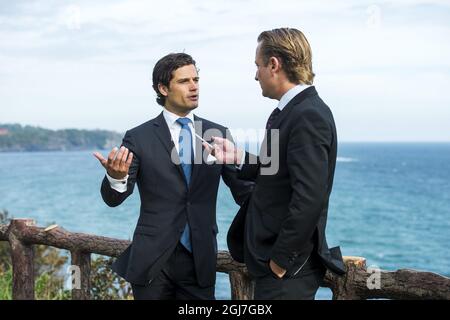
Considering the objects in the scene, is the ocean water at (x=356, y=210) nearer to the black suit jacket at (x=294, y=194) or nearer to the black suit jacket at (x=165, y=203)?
the black suit jacket at (x=165, y=203)

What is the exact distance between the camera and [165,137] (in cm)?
377

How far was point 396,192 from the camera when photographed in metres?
76.9

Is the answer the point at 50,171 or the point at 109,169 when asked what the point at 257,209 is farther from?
the point at 50,171

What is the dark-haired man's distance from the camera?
3.60m

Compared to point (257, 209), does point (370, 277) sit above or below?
below

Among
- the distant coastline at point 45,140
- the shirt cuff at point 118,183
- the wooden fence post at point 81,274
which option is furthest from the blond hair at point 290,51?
the distant coastline at point 45,140

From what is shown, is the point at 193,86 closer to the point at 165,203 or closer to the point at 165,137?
the point at 165,137

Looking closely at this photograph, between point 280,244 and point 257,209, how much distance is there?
26 centimetres

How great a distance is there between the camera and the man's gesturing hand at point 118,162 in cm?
338

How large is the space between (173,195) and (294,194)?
951 mm

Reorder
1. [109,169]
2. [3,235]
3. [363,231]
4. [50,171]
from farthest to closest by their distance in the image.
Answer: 1. [50,171]
2. [363,231]
3. [3,235]
4. [109,169]

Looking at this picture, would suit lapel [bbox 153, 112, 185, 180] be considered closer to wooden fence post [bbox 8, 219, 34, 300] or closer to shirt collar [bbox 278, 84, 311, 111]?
shirt collar [bbox 278, 84, 311, 111]

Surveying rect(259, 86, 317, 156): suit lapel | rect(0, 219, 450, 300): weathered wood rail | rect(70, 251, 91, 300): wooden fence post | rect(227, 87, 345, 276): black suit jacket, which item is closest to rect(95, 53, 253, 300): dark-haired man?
rect(227, 87, 345, 276): black suit jacket
